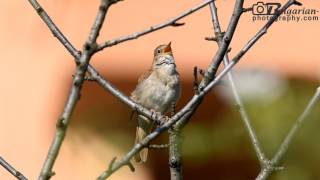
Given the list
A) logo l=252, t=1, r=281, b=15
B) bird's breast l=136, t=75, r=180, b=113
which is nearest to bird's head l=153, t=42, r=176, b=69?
bird's breast l=136, t=75, r=180, b=113

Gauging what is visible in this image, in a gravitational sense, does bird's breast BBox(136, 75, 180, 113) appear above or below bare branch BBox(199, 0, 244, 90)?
below

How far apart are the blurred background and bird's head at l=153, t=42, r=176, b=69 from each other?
240mm

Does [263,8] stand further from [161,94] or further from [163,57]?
[161,94]

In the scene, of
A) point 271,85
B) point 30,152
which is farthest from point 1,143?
point 271,85

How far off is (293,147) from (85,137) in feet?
3.36

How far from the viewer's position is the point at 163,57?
387 centimetres

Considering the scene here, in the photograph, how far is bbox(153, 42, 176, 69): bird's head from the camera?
381 centimetres

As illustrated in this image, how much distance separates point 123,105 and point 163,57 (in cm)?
42

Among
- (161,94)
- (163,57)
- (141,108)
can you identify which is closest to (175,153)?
(141,108)

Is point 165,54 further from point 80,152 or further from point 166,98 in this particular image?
point 80,152

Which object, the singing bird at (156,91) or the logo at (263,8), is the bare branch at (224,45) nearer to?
the singing bird at (156,91)

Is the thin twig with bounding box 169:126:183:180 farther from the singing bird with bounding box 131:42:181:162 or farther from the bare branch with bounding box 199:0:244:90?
the singing bird with bounding box 131:42:181:162

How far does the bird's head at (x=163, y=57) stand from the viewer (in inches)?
150

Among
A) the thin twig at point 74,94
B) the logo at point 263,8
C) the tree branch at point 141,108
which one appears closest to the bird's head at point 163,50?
the logo at point 263,8
